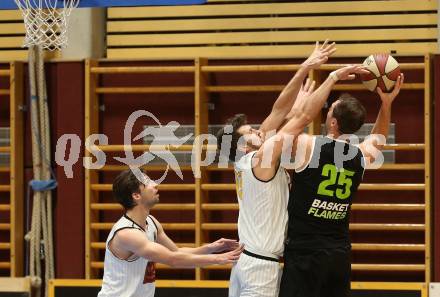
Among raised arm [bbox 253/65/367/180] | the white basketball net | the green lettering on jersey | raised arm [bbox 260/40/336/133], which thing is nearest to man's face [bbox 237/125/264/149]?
raised arm [bbox 260/40/336/133]

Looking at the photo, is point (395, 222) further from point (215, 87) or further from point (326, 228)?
point (326, 228)

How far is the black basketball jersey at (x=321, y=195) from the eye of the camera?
18.4 ft

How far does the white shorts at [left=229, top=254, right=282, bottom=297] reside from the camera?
5641mm

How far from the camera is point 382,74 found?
20.2 ft

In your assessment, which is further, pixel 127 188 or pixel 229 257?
pixel 127 188

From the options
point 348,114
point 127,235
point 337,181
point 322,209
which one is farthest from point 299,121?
point 127,235

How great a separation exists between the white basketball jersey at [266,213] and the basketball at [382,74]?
972mm

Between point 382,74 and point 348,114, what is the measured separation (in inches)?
27.6

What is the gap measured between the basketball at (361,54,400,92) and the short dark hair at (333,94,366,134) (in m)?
0.57

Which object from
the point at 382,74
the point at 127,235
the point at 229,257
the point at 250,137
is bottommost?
the point at 229,257

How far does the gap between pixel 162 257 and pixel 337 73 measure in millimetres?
1587

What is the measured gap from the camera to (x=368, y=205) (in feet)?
27.8

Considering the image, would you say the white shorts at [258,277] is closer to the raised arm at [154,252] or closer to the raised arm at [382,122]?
the raised arm at [154,252]

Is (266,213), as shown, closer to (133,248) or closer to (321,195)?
(321,195)
